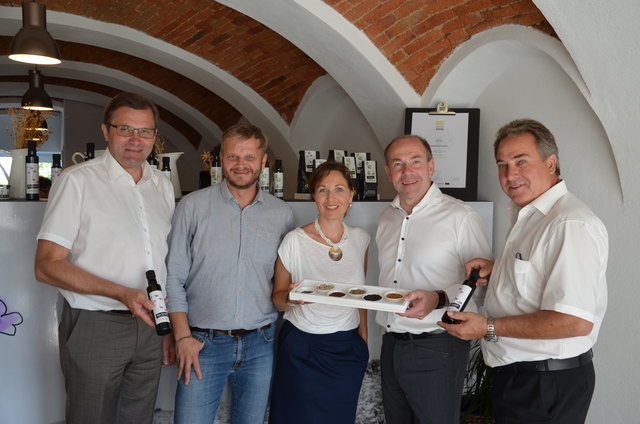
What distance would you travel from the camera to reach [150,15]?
17.1 feet

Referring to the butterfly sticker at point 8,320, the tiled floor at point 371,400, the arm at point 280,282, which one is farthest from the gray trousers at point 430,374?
the butterfly sticker at point 8,320

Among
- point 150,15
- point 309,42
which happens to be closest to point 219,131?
point 150,15

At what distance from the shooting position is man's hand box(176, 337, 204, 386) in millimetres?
2258

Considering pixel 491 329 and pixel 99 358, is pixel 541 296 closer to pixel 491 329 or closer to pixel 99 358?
pixel 491 329

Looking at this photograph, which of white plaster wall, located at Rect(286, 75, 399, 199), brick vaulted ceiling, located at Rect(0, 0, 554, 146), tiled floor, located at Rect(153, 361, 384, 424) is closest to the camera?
tiled floor, located at Rect(153, 361, 384, 424)

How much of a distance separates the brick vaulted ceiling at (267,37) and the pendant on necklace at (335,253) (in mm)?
1751

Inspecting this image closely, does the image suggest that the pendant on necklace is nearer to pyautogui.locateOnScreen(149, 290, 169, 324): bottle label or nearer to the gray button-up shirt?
the gray button-up shirt

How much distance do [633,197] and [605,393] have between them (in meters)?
1.05

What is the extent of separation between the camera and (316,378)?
2.38 m

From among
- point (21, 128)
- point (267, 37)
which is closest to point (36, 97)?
point (267, 37)

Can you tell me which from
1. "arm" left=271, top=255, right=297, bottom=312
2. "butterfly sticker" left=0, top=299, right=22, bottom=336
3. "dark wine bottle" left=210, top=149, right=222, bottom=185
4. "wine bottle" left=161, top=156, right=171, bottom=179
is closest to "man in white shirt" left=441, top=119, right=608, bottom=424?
"arm" left=271, top=255, right=297, bottom=312

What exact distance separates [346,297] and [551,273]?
768 mm

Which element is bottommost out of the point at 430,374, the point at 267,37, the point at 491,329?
the point at 430,374

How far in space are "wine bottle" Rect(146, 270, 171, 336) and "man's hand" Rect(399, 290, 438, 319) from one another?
0.90 m
